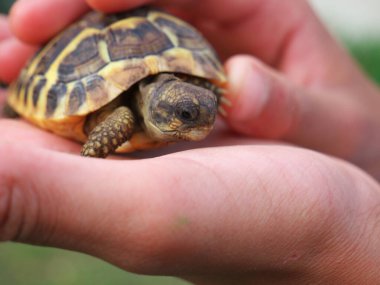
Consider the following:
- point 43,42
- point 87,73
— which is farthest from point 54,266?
point 87,73

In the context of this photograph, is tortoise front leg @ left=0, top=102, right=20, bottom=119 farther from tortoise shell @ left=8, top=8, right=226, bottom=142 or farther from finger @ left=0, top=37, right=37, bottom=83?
tortoise shell @ left=8, top=8, right=226, bottom=142

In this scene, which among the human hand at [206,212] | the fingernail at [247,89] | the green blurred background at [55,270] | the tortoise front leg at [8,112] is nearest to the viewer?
the human hand at [206,212]

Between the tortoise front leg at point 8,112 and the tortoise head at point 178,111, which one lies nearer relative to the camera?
the tortoise head at point 178,111

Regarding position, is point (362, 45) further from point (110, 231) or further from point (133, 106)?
point (110, 231)

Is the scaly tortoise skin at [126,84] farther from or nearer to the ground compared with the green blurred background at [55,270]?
farther from the ground

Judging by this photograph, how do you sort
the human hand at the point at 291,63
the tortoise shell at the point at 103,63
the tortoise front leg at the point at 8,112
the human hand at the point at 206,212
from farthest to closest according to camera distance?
the tortoise front leg at the point at 8,112 → the human hand at the point at 291,63 → the tortoise shell at the point at 103,63 → the human hand at the point at 206,212

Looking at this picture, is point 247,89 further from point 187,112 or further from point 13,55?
point 13,55

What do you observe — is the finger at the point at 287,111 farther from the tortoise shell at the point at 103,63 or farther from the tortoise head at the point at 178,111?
the tortoise head at the point at 178,111

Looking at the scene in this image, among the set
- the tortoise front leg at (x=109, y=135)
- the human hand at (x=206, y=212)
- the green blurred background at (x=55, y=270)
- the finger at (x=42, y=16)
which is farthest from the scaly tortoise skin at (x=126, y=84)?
the green blurred background at (x=55, y=270)
